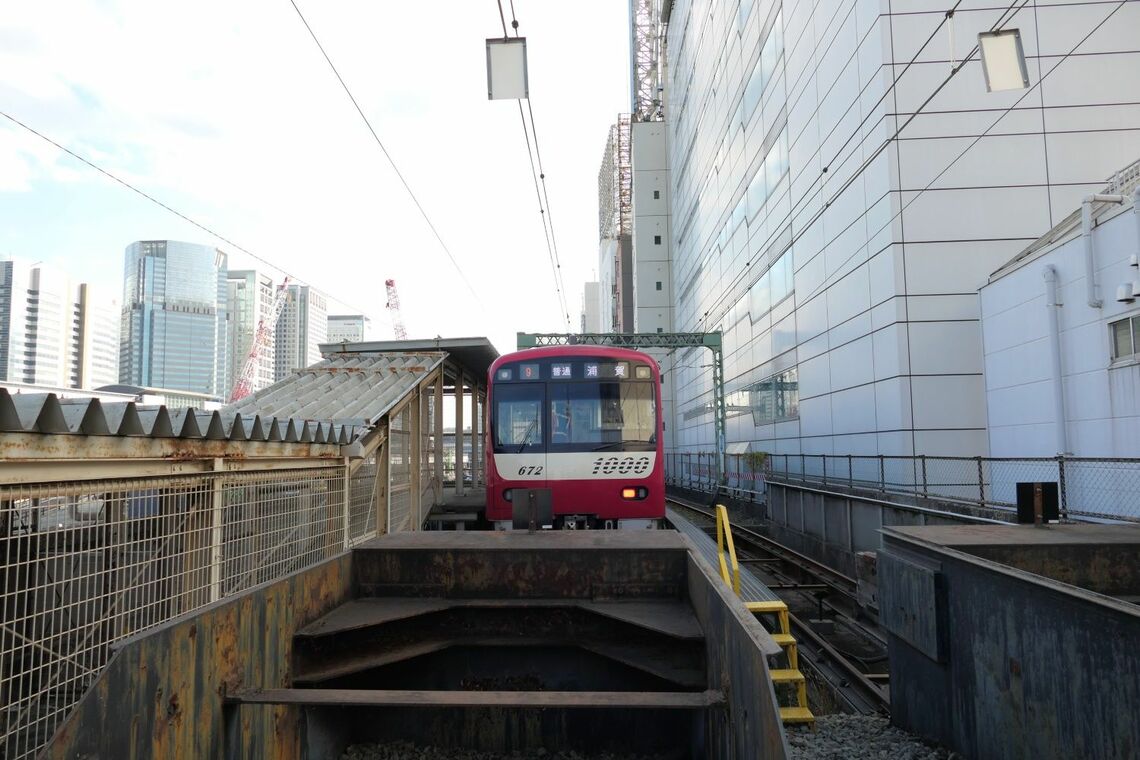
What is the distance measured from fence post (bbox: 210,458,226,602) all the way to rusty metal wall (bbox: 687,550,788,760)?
3370 mm

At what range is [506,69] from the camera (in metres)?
7.29

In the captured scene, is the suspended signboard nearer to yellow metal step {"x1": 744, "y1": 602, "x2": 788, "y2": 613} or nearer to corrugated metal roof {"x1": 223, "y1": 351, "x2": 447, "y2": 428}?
corrugated metal roof {"x1": 223, "y1": 351, "x2": 447, "y2": 428}

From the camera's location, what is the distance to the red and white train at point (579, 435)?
997cm

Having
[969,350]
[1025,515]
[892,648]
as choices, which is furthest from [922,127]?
[892,648]

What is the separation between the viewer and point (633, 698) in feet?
10.8

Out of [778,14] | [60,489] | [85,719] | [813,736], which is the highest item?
[778,14]

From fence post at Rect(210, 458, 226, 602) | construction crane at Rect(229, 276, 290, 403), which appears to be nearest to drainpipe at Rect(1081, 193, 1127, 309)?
fence post at Rect(210, 458, 226, 602)

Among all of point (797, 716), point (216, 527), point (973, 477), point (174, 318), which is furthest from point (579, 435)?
point (174, 318)

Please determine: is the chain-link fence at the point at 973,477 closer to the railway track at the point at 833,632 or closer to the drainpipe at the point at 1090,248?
the railway track at the point at 833,632

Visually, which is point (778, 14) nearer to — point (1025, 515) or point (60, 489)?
point (1025, 515)

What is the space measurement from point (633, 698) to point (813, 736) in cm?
231

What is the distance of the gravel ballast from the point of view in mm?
4199

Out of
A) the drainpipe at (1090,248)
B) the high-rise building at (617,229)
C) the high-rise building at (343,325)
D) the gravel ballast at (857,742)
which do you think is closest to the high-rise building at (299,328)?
the high-rise building at (343,325)

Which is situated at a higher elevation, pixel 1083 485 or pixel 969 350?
pixel 969 350
